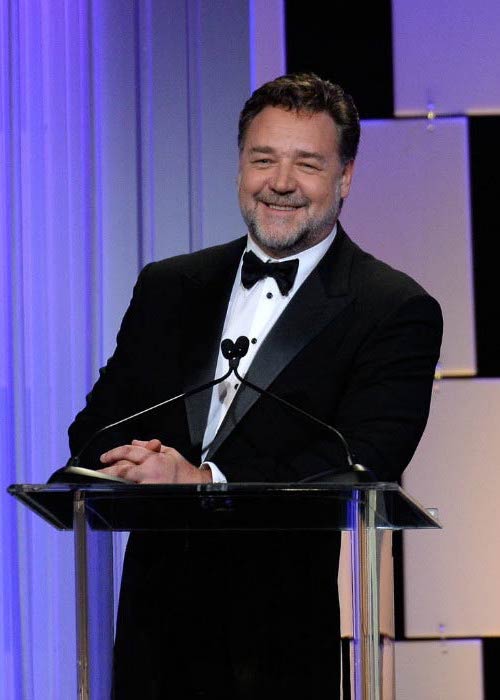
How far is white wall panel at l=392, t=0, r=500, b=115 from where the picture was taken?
3.51m

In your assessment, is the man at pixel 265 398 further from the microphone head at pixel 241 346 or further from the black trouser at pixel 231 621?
the microphone head at pixel 241 346

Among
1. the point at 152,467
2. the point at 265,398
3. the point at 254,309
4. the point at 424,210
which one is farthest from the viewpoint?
the point at 424,210

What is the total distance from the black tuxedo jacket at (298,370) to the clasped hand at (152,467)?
157 mm

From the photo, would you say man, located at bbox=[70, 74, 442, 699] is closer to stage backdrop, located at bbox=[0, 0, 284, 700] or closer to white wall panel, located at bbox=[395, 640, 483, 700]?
stage backdrop, located at bbox=[0, 0, 284, 700]

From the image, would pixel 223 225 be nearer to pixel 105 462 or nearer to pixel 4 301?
pixel 4 301

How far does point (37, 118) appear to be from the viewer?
350 centimetres

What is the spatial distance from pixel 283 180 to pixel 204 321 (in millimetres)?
327

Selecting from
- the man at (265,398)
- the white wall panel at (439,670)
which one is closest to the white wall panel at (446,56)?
the man at (265,398)

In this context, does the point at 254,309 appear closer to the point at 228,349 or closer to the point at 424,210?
the point at 228,349

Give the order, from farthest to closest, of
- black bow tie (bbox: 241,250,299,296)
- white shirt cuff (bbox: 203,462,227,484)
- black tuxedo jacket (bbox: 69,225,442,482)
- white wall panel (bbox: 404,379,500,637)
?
white wall panel (bbox: 404,379,500,637), black bow tie (bbox: 241,250,299,296), black tuxedo jacket (bbox: 69,225,442,482), white shirt cuff (bbox: 203,462,227,484)

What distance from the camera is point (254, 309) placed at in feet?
8.13

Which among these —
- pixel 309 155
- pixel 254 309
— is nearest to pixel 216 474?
pixel 254 309

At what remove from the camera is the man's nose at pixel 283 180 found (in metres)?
2.49

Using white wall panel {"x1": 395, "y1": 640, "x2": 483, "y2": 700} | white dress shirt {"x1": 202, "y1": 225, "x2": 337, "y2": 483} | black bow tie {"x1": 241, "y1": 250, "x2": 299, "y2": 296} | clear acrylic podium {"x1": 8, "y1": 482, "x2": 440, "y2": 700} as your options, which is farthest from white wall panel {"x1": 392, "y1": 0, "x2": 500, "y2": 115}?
clear acrylic podium {"x1": 8, "y1": 482, "x2": 440, "y2": 700}
